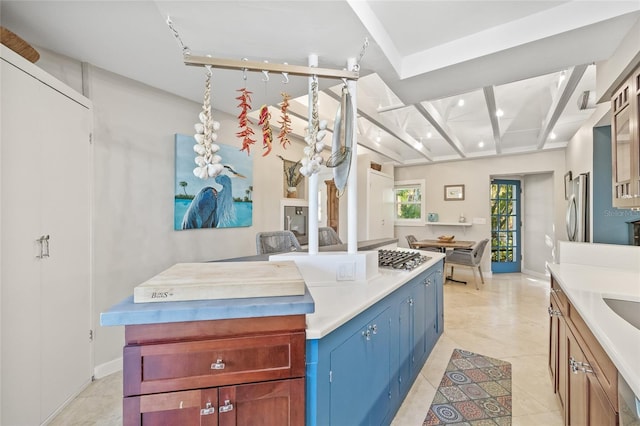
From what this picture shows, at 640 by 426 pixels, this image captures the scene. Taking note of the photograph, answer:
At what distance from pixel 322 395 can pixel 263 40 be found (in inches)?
75.9

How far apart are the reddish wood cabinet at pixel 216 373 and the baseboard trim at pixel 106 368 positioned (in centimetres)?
187

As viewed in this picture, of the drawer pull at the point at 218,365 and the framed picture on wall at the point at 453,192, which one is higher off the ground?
the framed picture on wall at the point at 453,192

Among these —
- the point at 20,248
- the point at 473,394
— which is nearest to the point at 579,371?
the point at 473,394

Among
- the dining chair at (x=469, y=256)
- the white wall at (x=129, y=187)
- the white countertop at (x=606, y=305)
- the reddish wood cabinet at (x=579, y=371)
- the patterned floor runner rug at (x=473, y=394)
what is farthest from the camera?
the dining chair at (x=469, y=256)

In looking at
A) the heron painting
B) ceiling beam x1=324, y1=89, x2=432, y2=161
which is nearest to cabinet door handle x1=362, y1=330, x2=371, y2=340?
the heron painting

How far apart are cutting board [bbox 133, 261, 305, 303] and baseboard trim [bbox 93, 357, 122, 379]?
1871mm

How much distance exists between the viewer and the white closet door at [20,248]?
149 centimetres

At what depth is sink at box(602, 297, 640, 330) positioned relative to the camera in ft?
4.67

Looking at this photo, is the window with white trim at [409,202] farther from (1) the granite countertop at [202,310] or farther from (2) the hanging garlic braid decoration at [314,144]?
(1) the granite countertop at [202,310]

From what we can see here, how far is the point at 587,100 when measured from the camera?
2873 mm

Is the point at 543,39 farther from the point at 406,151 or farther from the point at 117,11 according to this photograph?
the point at 406,151

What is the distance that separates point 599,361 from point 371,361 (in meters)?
0.89

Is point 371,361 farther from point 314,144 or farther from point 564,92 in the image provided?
point 564,92

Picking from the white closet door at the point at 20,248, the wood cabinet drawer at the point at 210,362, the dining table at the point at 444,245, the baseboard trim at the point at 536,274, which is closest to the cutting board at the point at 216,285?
the wood cabinet drawer at the point at 210,362
